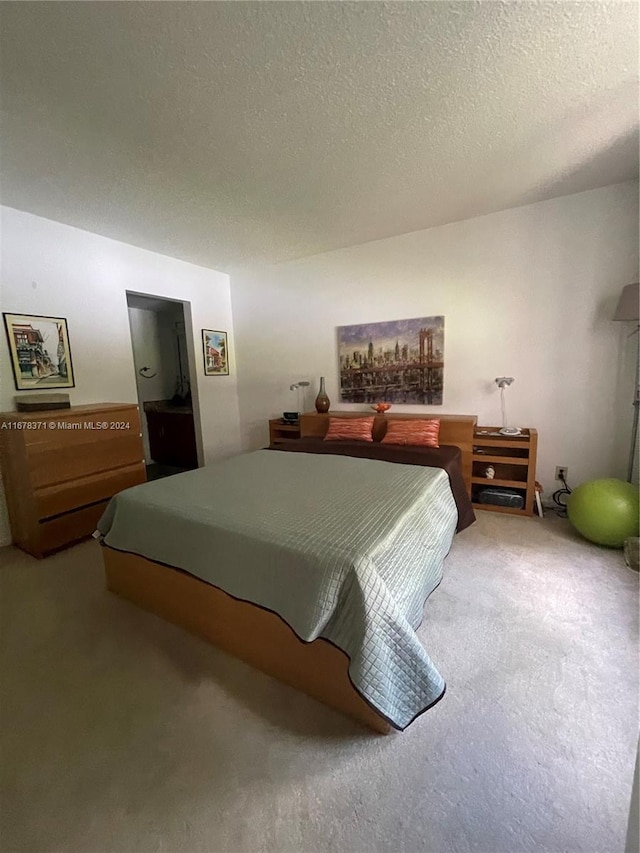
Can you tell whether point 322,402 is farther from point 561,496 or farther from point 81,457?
point 561,496

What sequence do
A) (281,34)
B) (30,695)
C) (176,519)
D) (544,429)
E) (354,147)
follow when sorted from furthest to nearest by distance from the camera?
1. (544,429)
2. (354,147)
3. (176,519)
4. (30,695)
5. (281,34)

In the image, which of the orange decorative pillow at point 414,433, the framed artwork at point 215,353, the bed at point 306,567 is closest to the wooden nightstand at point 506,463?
the orange decorative pillow at point 414,433

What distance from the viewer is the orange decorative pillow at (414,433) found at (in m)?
2.91

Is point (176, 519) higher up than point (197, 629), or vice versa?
point (176, 519)

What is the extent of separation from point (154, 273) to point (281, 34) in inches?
107

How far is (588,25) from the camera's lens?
1.23 m

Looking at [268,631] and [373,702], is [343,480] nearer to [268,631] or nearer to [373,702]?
[268,631]

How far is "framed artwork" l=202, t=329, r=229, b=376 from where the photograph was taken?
409 cm

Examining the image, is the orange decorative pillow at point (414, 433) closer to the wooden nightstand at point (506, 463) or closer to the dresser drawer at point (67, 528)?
the wooden nightstand at point (506, 463)

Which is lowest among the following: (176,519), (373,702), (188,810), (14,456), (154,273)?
(188,810)

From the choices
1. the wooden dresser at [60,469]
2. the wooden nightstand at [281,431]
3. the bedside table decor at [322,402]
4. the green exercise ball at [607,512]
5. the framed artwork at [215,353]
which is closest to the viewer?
the green exercise ball at [607,512]

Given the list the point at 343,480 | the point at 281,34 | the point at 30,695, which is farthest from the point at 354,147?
the point at 30,695

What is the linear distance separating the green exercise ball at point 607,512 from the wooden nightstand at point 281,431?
2.62 meters

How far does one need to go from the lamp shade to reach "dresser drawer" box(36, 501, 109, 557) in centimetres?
410
